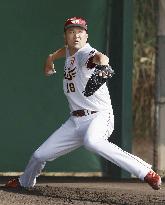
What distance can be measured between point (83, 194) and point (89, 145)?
1.97 feet

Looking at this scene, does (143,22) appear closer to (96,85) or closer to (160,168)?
(160,168)

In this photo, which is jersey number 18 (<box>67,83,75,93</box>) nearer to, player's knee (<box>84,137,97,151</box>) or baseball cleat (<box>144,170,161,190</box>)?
player's knee (<box>84,137,97,151</box>)

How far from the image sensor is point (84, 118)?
22.6 ft

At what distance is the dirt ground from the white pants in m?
0.22

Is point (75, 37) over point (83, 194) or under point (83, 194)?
over

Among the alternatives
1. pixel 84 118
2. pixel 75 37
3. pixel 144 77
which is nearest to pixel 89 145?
pixel 84 118

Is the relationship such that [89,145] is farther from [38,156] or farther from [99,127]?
[38,156]

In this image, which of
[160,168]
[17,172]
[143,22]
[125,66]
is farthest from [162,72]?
[143,22]

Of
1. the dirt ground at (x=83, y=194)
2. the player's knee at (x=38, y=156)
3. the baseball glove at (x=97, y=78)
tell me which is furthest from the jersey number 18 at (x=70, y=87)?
the dirt ground at (x=83, y=194)

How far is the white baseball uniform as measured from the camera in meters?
6.66

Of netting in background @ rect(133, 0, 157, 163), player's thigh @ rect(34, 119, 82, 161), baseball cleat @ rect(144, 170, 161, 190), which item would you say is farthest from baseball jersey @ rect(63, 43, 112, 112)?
netting in background @ rect(133, 0, 157, 163)

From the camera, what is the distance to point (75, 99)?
6910 mm

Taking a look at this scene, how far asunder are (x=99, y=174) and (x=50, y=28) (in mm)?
1638

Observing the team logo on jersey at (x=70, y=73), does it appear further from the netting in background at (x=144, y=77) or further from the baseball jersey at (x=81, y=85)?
the netting in background at (x=144, y=77)
